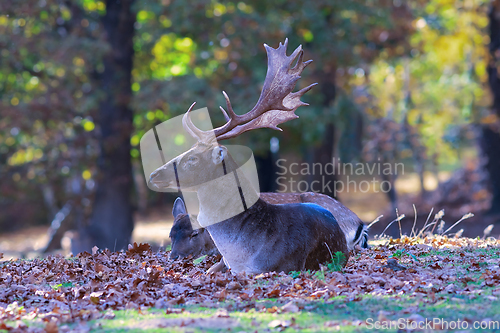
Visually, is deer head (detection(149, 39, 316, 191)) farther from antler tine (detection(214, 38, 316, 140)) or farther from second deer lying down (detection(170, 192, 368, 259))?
second deer lying down (detection(170, 192, 368, 259))

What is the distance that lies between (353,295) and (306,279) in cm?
68

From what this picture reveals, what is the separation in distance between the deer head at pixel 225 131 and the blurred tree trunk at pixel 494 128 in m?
14.0

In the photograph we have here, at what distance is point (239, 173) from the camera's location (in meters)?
6.43

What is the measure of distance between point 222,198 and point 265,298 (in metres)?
1.51

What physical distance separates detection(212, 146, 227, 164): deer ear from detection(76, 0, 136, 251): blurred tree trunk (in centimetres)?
1016

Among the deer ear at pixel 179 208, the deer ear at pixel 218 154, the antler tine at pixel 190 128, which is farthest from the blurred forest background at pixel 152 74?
the deer ear at pixel 218 154

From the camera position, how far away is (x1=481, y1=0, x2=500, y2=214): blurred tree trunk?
19250 mm

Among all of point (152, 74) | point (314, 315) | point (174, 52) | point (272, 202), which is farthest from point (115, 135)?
point (314, 315)

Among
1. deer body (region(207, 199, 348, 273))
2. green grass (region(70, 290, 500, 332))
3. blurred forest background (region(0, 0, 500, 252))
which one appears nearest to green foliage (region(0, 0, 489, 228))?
blurred forest background (region(0, 0, 500, 252))

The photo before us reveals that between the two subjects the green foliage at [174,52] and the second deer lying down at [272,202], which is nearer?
the second deer lying down at [272,202]

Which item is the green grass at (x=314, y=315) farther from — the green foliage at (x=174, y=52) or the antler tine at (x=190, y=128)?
the green foliage at (x=174, y=52)

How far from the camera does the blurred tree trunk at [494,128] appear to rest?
19.2 meters

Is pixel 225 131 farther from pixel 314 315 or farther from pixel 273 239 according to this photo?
pixel 314 315

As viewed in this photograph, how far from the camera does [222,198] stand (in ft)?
20.7
